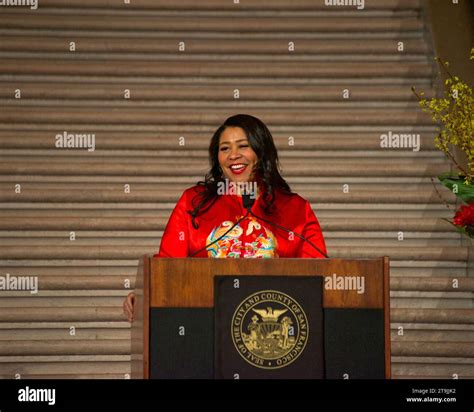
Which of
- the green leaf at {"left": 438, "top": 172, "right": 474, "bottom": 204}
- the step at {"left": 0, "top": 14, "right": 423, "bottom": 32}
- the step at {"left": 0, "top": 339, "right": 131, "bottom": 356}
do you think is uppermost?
the step at {"left": 0, "top": 14, "right": 423, "bottom": 32}

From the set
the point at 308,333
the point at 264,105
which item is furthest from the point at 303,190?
the point at 308,333

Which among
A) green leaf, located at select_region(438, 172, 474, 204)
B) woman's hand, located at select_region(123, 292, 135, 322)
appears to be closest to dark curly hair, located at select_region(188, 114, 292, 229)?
woman's hand, located at select_region(123, 292, 135, 322)

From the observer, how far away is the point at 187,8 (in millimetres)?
7031

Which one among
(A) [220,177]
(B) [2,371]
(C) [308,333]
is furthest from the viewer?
(B) [2,371]

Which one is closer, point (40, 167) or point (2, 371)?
point (2, 371)

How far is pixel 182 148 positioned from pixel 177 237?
241 cm

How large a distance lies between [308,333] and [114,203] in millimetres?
3626

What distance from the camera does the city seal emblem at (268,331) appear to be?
3033 millimetres

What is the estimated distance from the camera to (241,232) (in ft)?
13.9

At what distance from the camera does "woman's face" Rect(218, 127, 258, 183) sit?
14.5 ft

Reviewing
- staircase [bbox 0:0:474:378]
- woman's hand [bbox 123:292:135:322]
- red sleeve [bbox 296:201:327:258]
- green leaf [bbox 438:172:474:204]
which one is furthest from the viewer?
staircase [bbox 0:0:474:378]

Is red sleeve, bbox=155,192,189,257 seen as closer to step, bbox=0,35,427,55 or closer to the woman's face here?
the woman's face

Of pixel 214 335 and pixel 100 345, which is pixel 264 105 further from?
pixel 214 335

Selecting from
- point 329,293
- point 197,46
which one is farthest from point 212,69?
point 329,293
